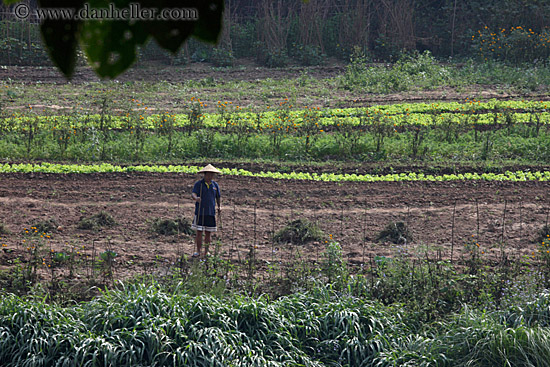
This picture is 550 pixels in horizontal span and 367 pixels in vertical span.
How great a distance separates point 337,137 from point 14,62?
1152 centimetres

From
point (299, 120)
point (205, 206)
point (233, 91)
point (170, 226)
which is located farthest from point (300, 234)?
point (233, 91)

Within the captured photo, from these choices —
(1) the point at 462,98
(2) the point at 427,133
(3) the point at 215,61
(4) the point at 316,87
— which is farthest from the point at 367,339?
(3) the point at 215,61

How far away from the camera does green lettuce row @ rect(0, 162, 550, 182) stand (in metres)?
9.76

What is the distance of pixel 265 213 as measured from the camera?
8.54 meters

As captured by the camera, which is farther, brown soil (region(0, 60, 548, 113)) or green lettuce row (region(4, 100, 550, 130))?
brown soil (region(0, 60, 548, 113))

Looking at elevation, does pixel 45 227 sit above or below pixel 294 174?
below

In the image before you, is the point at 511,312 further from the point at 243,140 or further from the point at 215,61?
the point at 215,61

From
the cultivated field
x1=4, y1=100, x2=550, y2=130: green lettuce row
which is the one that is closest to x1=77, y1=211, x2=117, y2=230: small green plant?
the cultivated field

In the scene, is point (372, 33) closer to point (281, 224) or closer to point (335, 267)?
point (281, 224)

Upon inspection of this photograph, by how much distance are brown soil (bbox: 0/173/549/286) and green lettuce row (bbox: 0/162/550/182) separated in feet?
0.57

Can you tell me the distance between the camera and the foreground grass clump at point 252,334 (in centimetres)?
461

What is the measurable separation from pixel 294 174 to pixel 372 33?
474 inches

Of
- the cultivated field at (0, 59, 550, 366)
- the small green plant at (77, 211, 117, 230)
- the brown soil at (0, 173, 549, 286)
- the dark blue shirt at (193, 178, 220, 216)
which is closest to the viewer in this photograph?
the cultivated field at (0, 59, 550, 366)

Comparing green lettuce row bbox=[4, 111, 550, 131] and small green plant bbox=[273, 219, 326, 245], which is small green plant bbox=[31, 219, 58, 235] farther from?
green lettuce row bbox=[4, 111, 550, 131]
